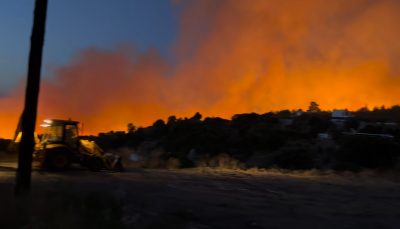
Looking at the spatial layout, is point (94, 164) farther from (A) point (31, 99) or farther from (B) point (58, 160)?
(A) point (31, 99)

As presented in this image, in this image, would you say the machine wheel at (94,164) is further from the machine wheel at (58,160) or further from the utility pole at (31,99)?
the utility pole at (31,99)

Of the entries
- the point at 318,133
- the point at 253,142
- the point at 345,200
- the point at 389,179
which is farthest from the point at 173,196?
the point at 318,133

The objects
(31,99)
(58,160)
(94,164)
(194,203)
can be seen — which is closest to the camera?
(31,99)

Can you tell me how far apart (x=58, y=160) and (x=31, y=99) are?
15440 mm

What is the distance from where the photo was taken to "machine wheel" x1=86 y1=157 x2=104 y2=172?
3772 centimetres

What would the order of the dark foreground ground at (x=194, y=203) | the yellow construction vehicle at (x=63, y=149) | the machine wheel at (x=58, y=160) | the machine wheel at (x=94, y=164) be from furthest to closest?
1. the machine wheel at (x=94, y=164)
2. the yellow construction vehicle at (x=63, y=149)
3. the machine wheel at (x=58, y=160)
4. the dark foreground ground at (x=194, y=203)

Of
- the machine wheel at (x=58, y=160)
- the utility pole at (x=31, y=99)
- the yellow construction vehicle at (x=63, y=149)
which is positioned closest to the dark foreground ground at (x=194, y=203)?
the utility pole at (x=31, y=99)

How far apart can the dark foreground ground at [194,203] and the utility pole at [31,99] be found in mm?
851

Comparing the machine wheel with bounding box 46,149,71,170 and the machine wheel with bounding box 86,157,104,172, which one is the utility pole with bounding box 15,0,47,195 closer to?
the machine wheel with bounding box 46,149,71,170

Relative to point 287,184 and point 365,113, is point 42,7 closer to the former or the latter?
point 287,184

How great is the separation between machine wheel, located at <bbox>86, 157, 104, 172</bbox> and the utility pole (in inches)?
646

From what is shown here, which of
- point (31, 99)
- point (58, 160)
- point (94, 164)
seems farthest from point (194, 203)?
point (94, 164)

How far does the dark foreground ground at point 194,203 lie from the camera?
16719 millimetres

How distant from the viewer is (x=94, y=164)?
37.8 m
